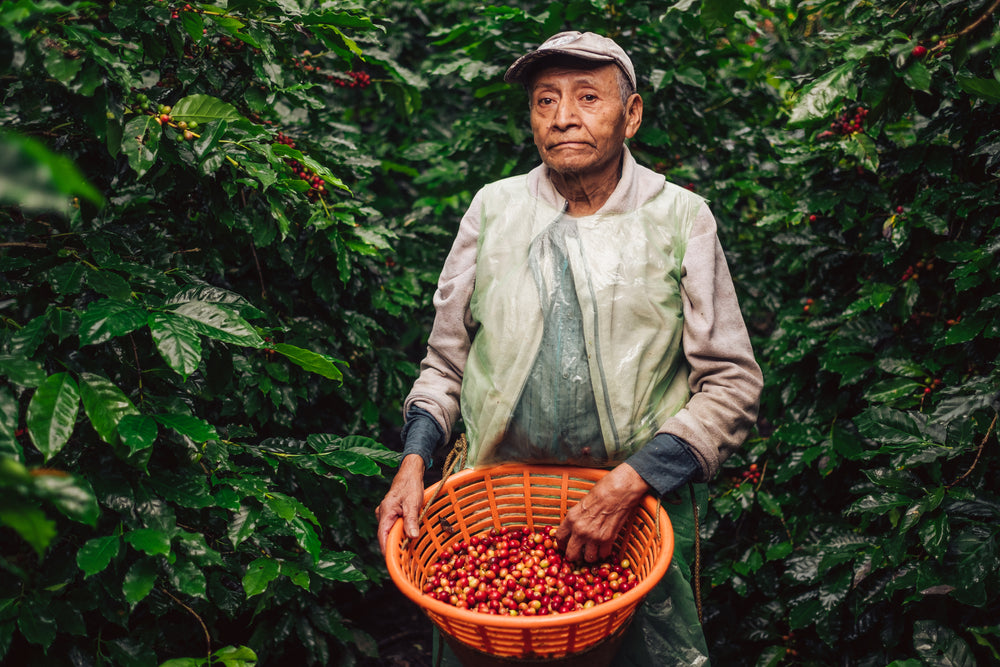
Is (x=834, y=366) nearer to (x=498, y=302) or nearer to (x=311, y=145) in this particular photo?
(x=498, y=302)

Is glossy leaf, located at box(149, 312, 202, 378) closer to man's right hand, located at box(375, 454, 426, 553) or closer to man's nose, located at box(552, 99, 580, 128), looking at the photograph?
man's right hand, located at box(375, 454, 426, 553)

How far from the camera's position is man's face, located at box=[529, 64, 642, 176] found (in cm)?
175

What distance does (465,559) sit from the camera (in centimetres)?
183

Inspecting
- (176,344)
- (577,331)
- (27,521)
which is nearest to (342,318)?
(577,331)

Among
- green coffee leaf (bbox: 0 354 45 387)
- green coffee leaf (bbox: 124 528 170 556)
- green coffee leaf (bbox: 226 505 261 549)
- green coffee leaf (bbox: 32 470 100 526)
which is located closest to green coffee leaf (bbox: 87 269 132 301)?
green coffee leaf (bbox: 0 354 45 387)

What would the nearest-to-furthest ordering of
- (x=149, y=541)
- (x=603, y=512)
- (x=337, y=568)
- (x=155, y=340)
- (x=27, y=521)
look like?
(x=27, y=521) < (x=155, y=340) < (x=149, y=541) < (x=603, y=512) < (x=337, y=568)

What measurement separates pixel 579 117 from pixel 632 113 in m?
0.22

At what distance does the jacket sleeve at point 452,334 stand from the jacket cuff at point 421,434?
17mm

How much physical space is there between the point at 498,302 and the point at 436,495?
53 centimetres

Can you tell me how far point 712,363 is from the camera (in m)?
1.66

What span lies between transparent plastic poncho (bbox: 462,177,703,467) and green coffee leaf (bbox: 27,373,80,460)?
923 millimetres

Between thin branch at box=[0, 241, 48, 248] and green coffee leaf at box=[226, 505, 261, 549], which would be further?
green coffee leaf at box=[226, 505, 261, 549]

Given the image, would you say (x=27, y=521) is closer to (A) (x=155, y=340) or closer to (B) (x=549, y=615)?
(A) (x=155, y=340)

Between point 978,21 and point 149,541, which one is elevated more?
point 978,21
